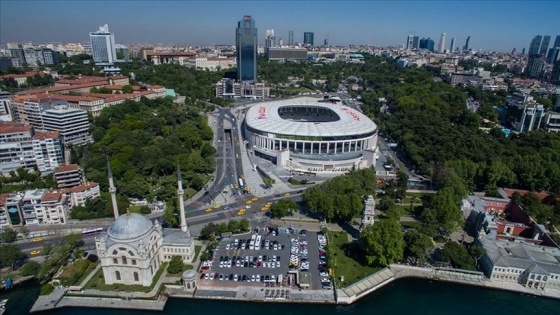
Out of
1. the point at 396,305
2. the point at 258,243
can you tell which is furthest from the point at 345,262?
the point at 258,243

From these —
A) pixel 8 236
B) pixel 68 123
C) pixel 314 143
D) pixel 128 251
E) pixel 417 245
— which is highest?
pixel 68 123

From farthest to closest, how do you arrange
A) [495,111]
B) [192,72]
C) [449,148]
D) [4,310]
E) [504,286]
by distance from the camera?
1. [192,72]
2. [495,111]
3. [449,148]
4. [504,286]
5. [4,310]

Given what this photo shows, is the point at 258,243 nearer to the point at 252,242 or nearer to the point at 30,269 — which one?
the point at 252,242

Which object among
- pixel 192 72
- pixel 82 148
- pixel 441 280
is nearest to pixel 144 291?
pixel 441 280

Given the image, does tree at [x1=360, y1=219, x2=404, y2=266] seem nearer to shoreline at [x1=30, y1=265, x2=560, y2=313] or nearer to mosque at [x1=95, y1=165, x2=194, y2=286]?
shoreline at [x1=30, y1=265, x2=560, y2=313]

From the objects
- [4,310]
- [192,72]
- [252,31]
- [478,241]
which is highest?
[252,31]

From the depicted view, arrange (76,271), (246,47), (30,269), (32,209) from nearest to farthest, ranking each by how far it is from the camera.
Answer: (30,269)
(76,271)
(32,209)
(246,47)

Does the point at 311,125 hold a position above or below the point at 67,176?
above

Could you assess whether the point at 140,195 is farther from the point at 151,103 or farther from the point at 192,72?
the point at 192,72
